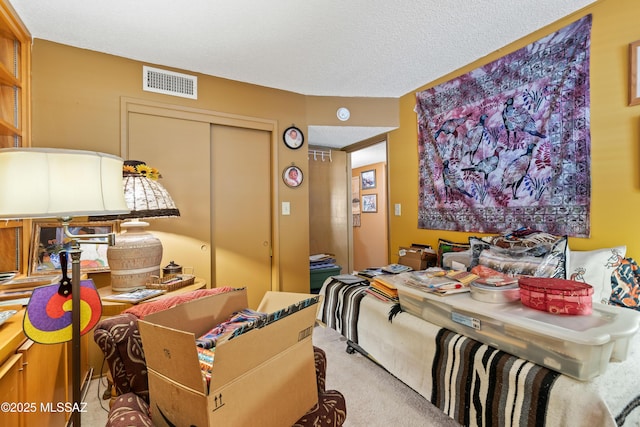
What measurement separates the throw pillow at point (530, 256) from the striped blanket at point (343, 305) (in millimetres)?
889

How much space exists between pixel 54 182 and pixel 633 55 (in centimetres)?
293

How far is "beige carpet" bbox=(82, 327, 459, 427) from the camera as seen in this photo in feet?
5.30

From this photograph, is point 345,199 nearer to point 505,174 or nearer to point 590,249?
point 505,174

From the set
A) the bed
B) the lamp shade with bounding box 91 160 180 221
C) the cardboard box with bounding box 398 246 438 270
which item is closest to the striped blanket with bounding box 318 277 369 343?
the bed

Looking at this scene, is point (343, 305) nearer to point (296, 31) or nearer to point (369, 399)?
point (369, 399)

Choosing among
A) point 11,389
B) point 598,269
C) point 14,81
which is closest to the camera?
point 11,389

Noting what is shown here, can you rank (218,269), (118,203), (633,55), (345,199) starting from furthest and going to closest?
(345,199)
(218,269)
(633,55)
(118,203)

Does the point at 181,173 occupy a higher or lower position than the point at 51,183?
higher

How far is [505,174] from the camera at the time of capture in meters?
2.39

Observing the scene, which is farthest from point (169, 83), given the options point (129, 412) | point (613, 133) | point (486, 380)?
point (613, 133)

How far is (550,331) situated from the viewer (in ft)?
3.53

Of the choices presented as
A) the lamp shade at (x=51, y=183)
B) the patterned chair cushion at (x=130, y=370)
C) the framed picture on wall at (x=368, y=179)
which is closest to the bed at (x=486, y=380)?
the patterned chair cushion at (x=130, y=370)

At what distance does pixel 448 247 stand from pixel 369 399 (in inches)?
58.8

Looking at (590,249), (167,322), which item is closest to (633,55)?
(590,249)
